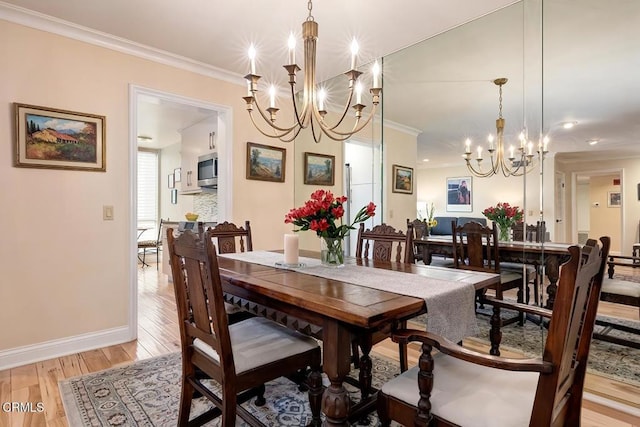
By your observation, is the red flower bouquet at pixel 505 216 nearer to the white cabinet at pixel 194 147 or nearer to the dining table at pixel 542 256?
the dining table at pixel 542 256

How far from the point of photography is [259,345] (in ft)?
4.92

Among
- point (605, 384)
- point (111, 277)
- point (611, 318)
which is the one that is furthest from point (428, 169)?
point (111, 277)

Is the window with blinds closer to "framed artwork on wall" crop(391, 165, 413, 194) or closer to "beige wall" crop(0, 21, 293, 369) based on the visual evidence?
"beige wall" crop(0, 21, 293, 369)

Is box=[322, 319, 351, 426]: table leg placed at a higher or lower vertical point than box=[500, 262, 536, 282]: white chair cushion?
lower

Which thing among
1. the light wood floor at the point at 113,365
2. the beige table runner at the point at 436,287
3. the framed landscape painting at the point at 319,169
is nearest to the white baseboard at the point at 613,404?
the light wood floor at the point at 113,365

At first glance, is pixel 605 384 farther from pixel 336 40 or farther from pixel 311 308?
pixel 336 40

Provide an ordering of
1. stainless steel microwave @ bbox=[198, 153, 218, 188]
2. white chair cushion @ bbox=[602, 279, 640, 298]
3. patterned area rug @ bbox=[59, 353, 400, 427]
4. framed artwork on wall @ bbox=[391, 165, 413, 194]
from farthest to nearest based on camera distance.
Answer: stainless steel microwave @ bbox=[198, 153, 218, 188] → framed artwork on wall @ bbox=[391, 165, 413, 194] → white chair cushion @ bbox=[602, 279, 640, 298] → patterned area rug @ bbox=[59, 353, 400, 427]

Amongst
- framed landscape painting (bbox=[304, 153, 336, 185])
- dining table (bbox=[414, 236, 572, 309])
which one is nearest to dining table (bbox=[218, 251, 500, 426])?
dining table (bbox=[414, 236, 572, 309])

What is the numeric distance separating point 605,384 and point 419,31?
107 inches

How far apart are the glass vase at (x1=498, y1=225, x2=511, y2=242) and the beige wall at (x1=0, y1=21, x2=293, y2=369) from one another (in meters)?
3.01

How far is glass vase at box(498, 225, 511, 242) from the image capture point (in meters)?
2.55

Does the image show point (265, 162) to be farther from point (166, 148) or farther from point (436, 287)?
point (166, 148)

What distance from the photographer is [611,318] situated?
7.80 ft

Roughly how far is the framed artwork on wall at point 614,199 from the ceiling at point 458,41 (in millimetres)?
265
